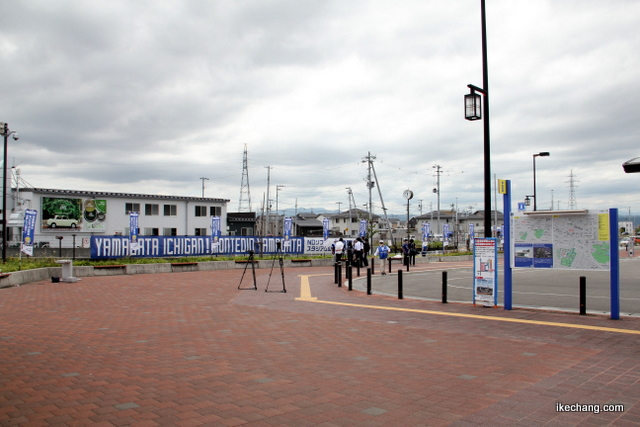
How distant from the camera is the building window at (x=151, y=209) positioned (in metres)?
54.9

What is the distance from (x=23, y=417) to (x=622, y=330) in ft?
29.5

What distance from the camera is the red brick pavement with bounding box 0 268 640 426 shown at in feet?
15.1

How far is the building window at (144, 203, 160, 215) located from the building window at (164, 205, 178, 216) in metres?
1.00

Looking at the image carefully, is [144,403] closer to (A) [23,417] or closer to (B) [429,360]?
(A) [23,417]

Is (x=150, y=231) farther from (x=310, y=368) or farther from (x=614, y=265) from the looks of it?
(x=310, y=368)

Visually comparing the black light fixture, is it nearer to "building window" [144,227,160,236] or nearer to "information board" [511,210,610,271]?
"information board" [511,210,610,271]

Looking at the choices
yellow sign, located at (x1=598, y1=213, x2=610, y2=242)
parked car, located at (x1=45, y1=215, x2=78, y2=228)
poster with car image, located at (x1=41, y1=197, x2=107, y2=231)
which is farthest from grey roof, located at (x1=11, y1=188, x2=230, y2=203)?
yellow sign, located at (x1=598, y1=213, x2=610, y2=242)

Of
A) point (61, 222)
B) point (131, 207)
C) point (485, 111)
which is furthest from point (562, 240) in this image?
point (61, 222)

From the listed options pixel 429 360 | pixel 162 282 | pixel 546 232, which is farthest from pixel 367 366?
pixel 162 282

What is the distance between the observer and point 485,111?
40.1ft

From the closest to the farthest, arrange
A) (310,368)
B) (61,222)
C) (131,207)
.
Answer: (310,368) → (61,222) → (131,207)

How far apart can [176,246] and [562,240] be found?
23.0 m

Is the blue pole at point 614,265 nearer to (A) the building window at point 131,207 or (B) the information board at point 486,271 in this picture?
(B) the information board at point 486,271

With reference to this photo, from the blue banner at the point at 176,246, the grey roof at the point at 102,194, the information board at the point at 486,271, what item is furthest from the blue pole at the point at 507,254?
the grey roof at the point at 102,194
